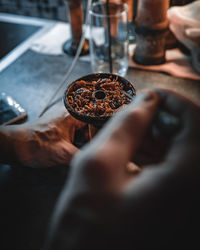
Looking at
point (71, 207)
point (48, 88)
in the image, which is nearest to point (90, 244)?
point (71, 207)

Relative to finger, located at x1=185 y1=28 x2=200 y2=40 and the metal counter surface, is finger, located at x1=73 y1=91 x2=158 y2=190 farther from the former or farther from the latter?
finger, located at x1=185 y1=28 x2=200 y2=40

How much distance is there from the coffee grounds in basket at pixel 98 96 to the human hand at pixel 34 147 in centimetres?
10

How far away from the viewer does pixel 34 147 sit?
0.56 meters

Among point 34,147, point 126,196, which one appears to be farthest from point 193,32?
point 126,196

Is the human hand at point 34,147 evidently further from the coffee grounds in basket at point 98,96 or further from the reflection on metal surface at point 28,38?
the reflection on metal surface at point 28,38

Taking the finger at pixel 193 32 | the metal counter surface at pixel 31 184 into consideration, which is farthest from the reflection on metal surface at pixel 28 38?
the finger at pixel 193 32

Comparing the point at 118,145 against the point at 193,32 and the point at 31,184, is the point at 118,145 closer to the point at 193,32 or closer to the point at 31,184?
the point at 31,184

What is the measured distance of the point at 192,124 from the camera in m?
0.28

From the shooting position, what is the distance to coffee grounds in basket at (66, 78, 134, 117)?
1.68 feet

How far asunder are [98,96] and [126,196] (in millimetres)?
332

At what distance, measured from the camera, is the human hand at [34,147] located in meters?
0.55

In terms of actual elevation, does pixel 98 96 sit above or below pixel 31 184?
above

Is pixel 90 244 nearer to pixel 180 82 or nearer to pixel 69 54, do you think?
pixel 180 82

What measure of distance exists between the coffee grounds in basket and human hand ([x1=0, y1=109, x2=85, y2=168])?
10 cm
